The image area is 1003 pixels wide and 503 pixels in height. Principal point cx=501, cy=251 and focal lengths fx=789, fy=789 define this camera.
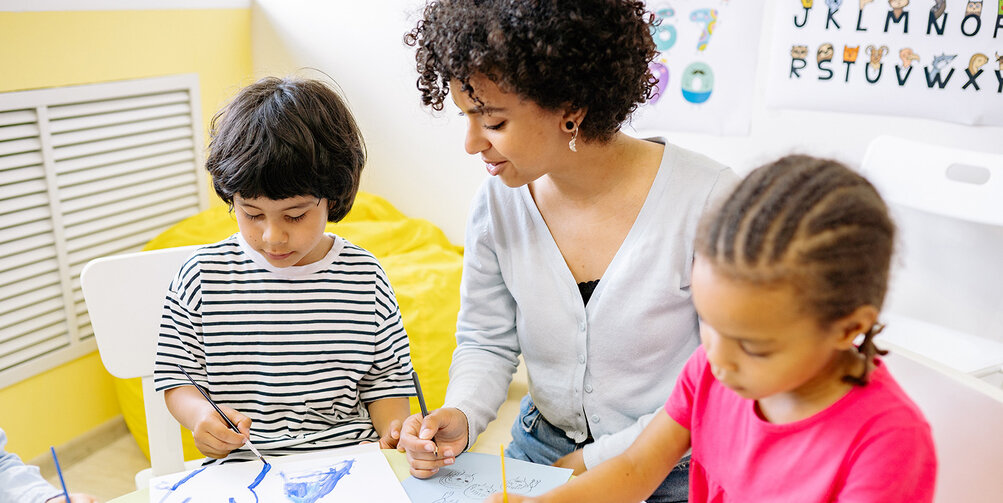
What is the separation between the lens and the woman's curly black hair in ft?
3.08

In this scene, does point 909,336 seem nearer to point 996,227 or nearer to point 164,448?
point 996,227

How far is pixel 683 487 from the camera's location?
103cm

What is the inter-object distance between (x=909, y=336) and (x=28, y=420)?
85.2 inches

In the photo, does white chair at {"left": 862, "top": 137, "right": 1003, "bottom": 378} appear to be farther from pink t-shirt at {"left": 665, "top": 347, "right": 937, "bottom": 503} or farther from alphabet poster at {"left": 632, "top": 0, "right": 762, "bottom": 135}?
pink t-shirt at {"left": 665, "top": 347, "right": 937, "bottom": 503}

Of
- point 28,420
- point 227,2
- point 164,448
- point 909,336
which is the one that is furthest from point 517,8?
point 227,2

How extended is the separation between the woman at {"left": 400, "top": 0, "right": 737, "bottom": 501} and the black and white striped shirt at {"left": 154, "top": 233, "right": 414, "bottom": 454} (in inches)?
5.8

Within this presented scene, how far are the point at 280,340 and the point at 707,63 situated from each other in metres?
1.44

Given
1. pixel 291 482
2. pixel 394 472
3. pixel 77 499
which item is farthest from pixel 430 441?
pixel 77 499

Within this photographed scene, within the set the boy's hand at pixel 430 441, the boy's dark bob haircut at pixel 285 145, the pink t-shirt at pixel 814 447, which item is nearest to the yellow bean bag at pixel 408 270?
the boy's dark bob haircut at pixel 285 145

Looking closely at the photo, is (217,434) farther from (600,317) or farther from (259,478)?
(600,317)

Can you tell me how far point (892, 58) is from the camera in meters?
1.85

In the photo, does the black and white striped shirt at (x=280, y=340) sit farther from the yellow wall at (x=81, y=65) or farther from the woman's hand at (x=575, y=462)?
the yellow wall at (x=81, y=65)

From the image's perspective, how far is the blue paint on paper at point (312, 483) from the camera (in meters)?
0.87

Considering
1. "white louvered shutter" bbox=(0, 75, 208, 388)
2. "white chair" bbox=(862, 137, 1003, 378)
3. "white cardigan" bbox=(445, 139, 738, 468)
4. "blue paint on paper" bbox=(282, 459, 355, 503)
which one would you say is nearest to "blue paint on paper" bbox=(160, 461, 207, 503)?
"blue paint on paper" bbox=(282, 459, 355, 503)
